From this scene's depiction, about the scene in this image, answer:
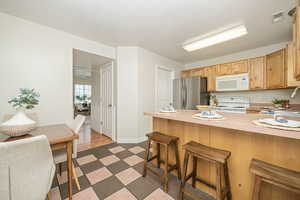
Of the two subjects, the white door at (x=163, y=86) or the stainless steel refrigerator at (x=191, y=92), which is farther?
the white door at (x=163, y=86)

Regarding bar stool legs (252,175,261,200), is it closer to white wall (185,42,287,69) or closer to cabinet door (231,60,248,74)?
cabinet door (231,60,248,74)

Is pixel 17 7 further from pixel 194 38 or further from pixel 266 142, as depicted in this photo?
pixel 266 142

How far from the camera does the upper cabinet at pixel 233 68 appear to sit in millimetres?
2885

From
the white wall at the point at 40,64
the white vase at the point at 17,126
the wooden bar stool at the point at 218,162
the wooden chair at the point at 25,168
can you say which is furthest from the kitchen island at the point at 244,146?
the white wall at the point at 40,64

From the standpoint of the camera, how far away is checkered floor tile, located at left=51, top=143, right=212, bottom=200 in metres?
1.33

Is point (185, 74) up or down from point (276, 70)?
up

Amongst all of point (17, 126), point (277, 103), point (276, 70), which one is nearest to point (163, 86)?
point (276, 70)

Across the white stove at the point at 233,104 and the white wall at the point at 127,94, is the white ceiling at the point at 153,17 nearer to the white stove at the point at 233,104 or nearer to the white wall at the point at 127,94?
the white wall at the point at 127,94

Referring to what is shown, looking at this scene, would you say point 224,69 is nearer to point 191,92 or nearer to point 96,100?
point 191,92

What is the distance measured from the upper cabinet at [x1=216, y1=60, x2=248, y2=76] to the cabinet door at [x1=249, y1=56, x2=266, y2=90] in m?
0.12

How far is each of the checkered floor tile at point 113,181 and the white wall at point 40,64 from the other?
1.07 m

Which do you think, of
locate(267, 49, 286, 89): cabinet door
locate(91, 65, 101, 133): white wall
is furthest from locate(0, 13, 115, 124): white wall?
locate(267, 49, 286, 89): cabinet door

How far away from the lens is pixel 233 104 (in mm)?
3295

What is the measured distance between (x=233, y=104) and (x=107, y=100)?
3762mm
